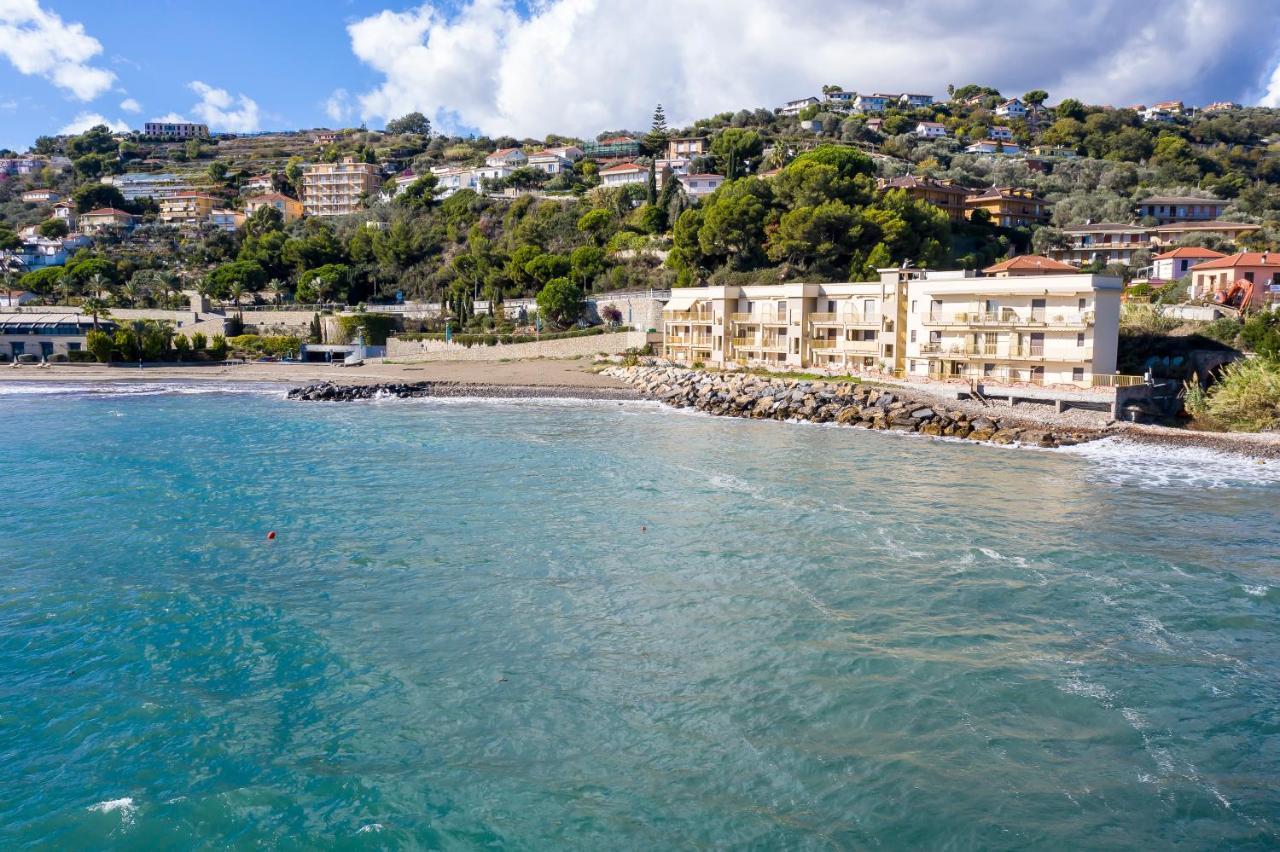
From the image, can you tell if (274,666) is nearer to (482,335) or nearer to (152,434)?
(152,434)

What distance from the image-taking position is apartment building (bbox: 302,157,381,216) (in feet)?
416

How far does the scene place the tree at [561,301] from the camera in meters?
60.5

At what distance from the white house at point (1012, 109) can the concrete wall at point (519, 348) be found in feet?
386

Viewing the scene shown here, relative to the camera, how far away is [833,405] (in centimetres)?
3700

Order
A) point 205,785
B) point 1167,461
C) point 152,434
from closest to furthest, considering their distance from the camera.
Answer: point 205,785 < point 1167,461 < point 152,434

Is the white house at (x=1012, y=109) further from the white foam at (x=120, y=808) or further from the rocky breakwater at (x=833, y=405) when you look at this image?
the white foam at (x=120, y=808)

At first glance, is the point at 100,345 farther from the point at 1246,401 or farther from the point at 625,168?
the point at 1246,401

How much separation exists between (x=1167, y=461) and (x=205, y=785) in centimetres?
2958

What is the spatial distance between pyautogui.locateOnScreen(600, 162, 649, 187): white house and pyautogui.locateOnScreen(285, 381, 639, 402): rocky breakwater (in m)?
49.3

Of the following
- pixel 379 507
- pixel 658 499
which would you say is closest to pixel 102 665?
pixel 379 507

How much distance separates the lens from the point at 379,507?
21.9m

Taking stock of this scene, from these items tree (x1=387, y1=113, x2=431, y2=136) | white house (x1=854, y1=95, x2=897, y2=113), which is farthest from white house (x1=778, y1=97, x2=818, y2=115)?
tree (x1=387, y1=113, x2=431, y2=136)

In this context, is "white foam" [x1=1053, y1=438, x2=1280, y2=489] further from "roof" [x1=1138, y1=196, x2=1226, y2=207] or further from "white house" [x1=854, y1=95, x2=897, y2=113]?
"white house" [x1=854, y1=95, x2=897, y2=113]

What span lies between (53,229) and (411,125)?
10392 cm
